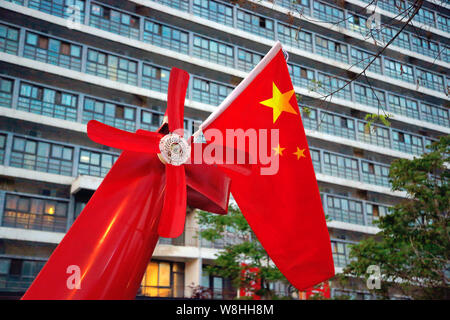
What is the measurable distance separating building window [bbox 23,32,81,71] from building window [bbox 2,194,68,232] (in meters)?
6.70

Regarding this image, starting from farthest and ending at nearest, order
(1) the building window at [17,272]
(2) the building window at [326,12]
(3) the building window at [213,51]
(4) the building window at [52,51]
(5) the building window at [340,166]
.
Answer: (2) the building window at [326,12] → (5) the building window at [340,166] → (3) the building window at [213,51] → (4) the building window at [52,51] → (1) the building window at [17,272]

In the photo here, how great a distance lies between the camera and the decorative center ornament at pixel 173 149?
3.99 m

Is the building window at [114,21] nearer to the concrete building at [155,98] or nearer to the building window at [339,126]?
the concrete building at [155,98]

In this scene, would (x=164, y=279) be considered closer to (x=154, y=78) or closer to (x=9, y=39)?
(x=154, y=78)

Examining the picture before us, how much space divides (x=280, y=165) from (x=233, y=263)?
1415cm

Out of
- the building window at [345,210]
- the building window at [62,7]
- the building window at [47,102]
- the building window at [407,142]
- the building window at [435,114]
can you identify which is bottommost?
the building window at [345,210]

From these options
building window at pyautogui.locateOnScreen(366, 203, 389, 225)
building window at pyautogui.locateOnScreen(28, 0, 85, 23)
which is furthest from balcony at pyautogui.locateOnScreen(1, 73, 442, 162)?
building window at pyautogui.locateOnScreen(366, 203, 389, 225)

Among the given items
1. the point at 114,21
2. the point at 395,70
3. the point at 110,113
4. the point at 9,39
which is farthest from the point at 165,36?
the point at 395,70

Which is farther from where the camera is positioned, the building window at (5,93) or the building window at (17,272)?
the building window at (5,93)

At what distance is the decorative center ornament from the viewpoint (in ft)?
13.1

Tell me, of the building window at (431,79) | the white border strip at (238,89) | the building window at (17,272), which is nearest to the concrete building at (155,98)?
the building window at (17,272)

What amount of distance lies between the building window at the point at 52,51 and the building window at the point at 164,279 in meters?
10.5

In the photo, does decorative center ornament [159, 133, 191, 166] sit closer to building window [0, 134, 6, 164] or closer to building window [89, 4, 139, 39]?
building window [0, 134, 6, 164]
